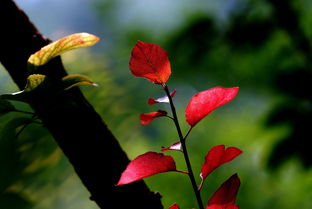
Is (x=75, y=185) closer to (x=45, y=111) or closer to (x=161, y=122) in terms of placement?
(x=161, y=122)

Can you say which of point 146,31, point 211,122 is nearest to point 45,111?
point 146,31

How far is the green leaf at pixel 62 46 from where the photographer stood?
38 cm

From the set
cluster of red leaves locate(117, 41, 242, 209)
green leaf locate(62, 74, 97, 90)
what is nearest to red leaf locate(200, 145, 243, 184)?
cluster of red leaves locate(117, 41, 242, 209)

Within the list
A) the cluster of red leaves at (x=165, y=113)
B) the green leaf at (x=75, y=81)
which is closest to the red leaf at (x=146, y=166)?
the cluster of red leaves at (x=165, y=113)

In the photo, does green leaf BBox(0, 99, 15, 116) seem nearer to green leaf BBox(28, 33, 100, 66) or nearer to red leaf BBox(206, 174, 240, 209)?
green leaf BBox(28, 33, 100, 66)

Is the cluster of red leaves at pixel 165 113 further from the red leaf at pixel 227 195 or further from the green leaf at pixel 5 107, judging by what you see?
the green leaf at pixel 5 107

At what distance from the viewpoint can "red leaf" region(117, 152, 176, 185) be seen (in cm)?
31

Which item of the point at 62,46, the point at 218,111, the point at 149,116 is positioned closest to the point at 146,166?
the point at 149,116

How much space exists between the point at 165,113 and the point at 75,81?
0.11 meters

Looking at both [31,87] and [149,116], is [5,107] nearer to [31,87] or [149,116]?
[31,87]

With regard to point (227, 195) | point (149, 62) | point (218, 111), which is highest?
point (149, 62)

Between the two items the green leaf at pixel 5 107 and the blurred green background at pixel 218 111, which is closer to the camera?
the green leaf at pixel 5 107

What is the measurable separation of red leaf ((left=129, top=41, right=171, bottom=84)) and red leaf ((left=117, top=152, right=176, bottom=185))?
0.07 m

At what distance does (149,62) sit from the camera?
1.07 ft
